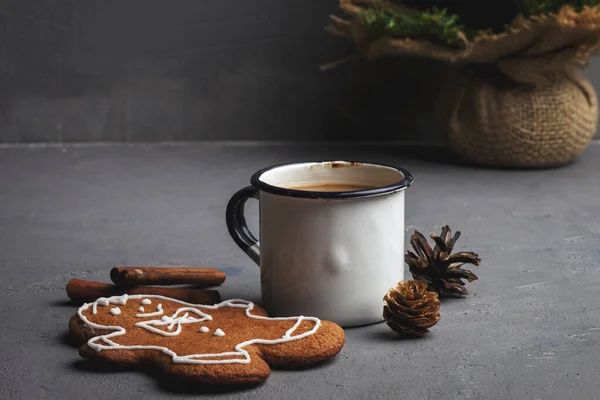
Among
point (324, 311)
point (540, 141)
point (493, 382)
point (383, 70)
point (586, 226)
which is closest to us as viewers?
point (493, 382)

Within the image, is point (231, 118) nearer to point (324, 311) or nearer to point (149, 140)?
point (149, 140)

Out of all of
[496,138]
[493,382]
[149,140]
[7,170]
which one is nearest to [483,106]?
[496,138]

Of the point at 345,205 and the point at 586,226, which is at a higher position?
the point at 345,205

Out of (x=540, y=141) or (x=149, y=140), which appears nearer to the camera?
(x=540, y=141)

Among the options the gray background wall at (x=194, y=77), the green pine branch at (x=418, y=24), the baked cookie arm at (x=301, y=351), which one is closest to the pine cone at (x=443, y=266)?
the baked cookie arm at (x=301, y=351)

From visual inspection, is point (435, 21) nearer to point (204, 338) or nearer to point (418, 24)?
point (418, 24)

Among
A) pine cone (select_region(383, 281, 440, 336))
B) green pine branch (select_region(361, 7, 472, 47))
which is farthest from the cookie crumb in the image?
green pine branch (select_region(361, 7, 472, 47))
